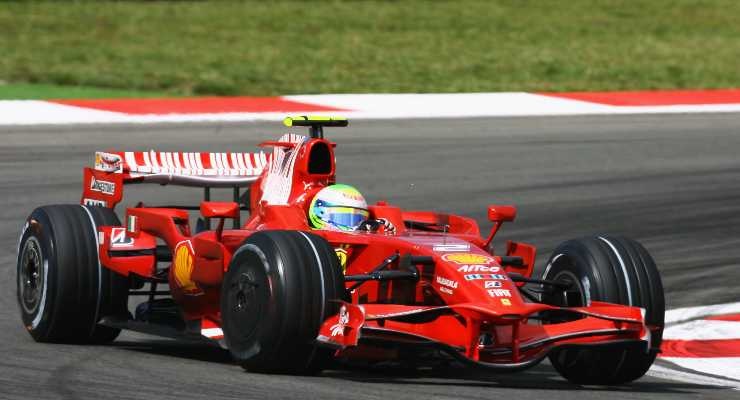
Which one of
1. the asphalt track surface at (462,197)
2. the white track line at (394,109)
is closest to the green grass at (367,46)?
the white track line at (394,109)

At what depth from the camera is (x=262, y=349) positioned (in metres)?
8.21

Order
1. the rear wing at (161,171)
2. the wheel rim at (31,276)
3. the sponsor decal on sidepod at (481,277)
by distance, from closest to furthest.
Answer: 1. the sponsor decal on sidepod at (481,277)
2. the wheel rim at (31,276)
3. the rear wing at (161,171)

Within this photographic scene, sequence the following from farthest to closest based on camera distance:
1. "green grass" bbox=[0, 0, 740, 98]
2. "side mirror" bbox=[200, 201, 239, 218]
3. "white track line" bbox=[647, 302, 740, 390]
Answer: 1. "green grass" bbox=[0, 0, 740, 98]
2. "white track line" bbox=[647, 302, 740, 390]
3. "side mirror" bbox=[200, 201, 239, 218]

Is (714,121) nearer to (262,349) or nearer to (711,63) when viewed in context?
(711,63)

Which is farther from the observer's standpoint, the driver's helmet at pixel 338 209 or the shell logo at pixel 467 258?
the driver's helmet at pixel 338 209

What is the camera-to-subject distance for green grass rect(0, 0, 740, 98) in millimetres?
26250

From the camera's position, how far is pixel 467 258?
27.7 feet

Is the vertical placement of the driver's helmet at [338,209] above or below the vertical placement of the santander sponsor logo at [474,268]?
above

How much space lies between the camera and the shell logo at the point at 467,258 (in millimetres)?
8398

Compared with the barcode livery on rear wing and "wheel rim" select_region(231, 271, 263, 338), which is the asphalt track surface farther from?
the barcode livery on rear wing

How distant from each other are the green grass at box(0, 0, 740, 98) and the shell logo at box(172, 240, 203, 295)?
581 inches

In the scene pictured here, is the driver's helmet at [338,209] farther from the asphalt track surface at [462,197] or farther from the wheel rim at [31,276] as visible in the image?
the wheel rim at [31,276]

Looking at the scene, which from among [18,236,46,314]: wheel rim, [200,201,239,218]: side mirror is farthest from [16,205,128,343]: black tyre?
[200,201,239,218]: side mirror

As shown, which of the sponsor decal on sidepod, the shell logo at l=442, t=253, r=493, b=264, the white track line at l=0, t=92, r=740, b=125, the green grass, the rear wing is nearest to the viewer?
the sponsor decal on sidepod
